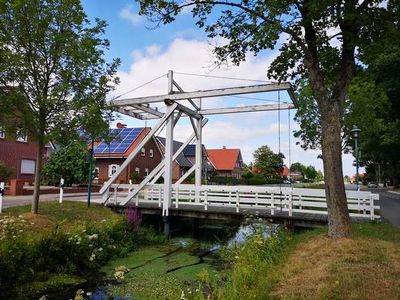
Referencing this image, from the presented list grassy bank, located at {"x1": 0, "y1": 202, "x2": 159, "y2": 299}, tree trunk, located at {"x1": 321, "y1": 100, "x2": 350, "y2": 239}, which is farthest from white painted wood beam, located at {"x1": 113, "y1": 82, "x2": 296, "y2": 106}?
grassy bank, located at {"x1": 0, "y1": 202, "x2": 159, "y2": 299}

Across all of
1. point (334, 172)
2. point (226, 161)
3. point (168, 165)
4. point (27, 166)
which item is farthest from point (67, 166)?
point (226, 161)

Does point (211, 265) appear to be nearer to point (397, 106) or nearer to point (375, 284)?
point (375, 284)

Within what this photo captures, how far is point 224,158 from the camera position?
244 ft

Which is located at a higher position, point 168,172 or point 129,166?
point 129,166

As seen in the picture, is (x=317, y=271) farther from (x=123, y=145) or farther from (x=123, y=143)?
(x=123, y=143)

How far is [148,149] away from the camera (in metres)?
41.6

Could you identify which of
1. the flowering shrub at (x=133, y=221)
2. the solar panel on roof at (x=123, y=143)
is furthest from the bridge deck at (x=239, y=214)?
the solar panel on roof at (x=123, y=143)

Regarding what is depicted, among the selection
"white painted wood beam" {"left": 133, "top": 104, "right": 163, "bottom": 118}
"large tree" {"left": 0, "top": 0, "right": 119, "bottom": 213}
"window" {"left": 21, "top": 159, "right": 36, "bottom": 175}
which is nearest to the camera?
"large tree" {"left": 0, "top": 0, "right": 119, "bottom": 213}

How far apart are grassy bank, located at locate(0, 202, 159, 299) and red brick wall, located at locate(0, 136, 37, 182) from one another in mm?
19949

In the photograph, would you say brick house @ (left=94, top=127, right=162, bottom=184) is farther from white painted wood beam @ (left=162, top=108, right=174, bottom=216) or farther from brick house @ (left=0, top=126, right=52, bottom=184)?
white painted wood beam @ (left=162, top=108, right=174, bottom=216)

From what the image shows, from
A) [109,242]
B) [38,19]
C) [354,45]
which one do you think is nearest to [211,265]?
[109,242]

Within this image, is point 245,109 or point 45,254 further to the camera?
point 245,109

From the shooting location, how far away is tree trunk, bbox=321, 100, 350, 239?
26.7 feet

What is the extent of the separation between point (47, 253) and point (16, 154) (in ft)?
80.4
